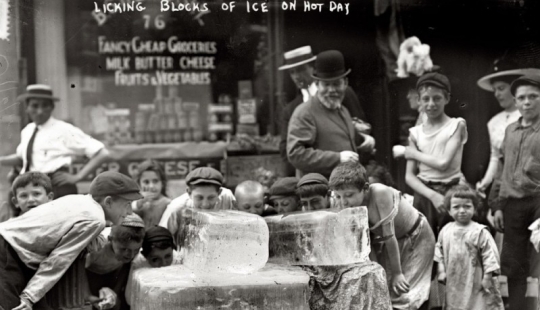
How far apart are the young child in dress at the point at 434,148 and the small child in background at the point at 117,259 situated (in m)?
2.35

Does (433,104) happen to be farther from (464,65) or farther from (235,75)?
(235,75)

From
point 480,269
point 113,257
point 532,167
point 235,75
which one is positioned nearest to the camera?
point 113,257

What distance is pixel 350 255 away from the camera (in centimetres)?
523

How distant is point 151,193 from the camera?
258 inches

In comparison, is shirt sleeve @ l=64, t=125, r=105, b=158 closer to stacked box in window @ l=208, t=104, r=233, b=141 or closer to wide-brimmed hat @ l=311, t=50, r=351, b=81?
stacked box in window @ l=208, t=104, r=233, b=141

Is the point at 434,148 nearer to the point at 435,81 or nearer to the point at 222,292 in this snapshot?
the point at 435,81

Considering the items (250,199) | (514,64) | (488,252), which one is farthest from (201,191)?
(514,64)

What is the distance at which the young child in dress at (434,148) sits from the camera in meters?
6.69

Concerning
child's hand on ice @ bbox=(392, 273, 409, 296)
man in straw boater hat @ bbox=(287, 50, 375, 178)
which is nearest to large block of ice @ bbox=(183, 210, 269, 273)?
child's hand on ice @ bbox=(392, 273, 409, 296)

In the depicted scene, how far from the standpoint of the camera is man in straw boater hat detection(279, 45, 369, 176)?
6844mm

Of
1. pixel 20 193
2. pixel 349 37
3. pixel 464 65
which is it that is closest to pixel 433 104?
pixel 464 65

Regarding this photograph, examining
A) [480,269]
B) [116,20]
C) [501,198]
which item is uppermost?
[116,20]

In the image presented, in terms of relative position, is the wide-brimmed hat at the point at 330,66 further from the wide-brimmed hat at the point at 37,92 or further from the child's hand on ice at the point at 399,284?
the wide-brimmed hat at the point at 37,92

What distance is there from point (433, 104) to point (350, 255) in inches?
80.0
